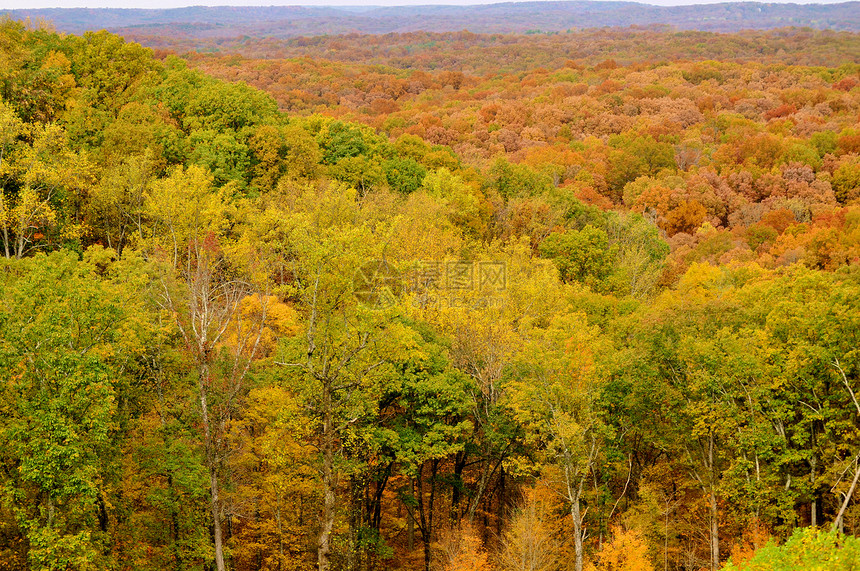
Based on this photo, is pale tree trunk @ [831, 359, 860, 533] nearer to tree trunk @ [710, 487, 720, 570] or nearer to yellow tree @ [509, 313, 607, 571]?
tree trunk @ [710, 487, 720, 570]

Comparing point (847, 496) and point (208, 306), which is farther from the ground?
point (208, 306)

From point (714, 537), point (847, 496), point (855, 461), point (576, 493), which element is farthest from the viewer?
point (576, 493)

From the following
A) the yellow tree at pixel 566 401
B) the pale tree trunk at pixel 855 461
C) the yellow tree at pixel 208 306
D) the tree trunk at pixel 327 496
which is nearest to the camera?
the tree trunk at pixel 327 496

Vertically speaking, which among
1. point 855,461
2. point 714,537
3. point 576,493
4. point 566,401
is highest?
point 566,401

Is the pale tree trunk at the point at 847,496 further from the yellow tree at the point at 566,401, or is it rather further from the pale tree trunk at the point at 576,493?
the pale tree trunk at the point at 576,493

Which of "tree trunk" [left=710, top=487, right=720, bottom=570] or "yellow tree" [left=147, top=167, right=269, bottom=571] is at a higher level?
"yellow tree" [left=147, top=167, right=269, bottom=571]

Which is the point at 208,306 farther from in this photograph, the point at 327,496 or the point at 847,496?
the point at 847,496

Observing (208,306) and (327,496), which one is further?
(208,306)

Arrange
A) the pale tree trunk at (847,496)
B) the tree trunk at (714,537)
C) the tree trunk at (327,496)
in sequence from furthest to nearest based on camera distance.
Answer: the tree trunk at (714,537) < the pale tree trunk at (847,496) < the tree trunk at (327,496)

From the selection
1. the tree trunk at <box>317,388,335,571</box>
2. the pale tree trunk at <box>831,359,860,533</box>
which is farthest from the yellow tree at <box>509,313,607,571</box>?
the pale tree trunk at <box>831,359,860,533</box>

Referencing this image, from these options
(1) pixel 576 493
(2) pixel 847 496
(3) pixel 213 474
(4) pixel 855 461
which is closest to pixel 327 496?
(3) pixel 213 474

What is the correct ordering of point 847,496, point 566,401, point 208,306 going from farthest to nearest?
point 208,306, point 566,401, point 847,496

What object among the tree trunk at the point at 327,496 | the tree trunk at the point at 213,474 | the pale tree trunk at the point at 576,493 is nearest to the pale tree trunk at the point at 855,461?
the pale tree trunk at the point at 576,493

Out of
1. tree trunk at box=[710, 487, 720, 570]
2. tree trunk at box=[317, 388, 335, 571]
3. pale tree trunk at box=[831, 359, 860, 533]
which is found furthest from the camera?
tree trunk at box=[710, 487, 720, 570]
